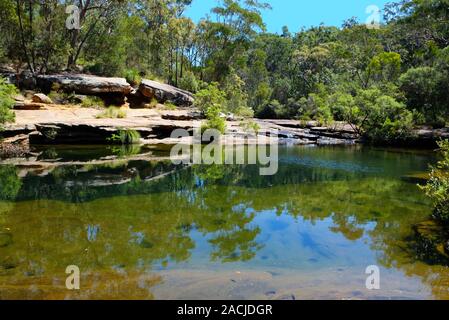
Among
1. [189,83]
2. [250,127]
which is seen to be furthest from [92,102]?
[189,83]

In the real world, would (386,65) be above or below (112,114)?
above

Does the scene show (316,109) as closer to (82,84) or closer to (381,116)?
(381,116)

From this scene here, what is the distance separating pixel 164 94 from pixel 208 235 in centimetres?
2170

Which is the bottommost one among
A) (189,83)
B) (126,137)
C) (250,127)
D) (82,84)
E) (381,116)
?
(126,137)

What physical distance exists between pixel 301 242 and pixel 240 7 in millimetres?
32469

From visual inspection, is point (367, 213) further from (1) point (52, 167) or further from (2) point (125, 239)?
(1) point (52, 167)

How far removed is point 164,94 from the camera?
92.1 ft

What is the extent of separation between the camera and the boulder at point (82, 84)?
2433 centimetres

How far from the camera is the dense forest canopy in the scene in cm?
2575

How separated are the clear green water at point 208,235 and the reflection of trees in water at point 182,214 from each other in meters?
0.03

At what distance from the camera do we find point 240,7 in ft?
118

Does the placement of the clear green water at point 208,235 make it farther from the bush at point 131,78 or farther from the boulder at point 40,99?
the bush at point 131,78

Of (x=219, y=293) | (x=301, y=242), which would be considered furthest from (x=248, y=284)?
(x=301, y=242)

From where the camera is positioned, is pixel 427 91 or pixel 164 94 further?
pixel 164 94
